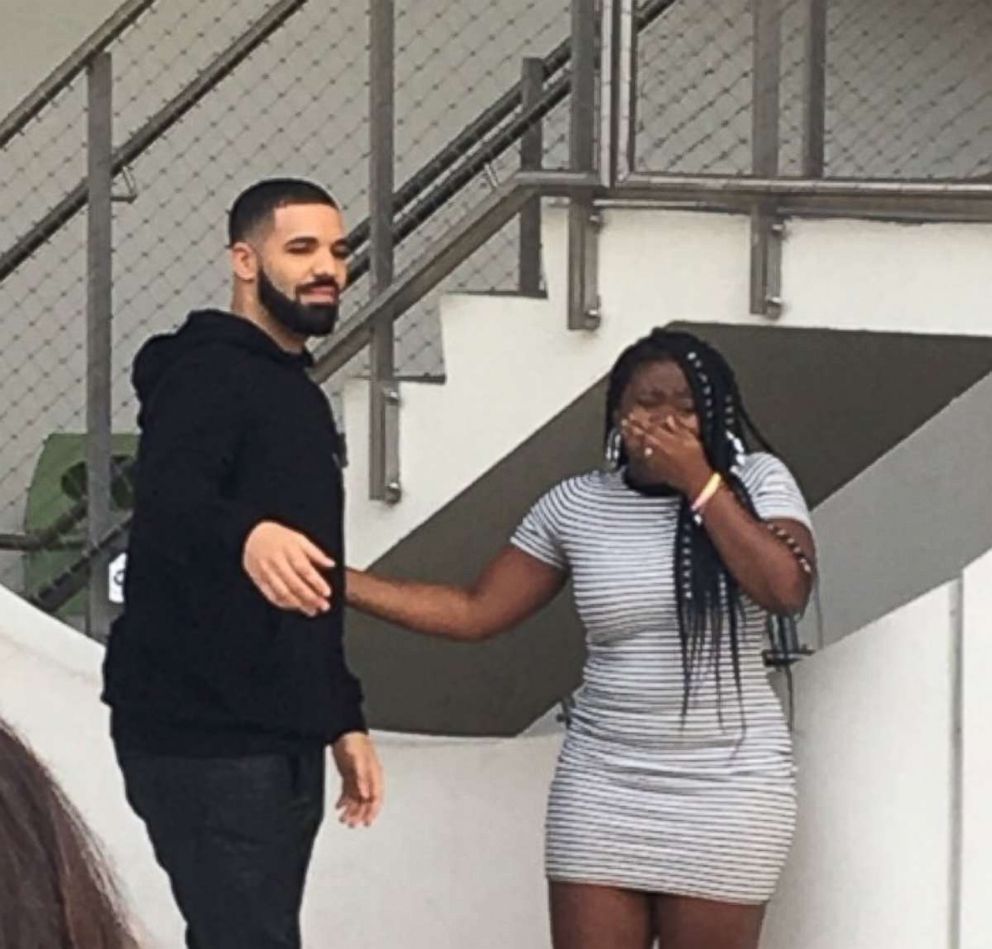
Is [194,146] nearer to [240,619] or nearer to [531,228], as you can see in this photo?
[531,228]

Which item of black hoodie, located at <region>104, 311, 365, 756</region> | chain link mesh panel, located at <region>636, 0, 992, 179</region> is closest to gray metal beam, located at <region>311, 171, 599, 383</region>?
black hoodie, located at <region>104, 311, 365, 756</region>

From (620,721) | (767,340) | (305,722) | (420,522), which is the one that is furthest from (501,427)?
(305,722)

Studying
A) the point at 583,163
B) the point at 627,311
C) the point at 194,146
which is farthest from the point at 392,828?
the point at 194,146

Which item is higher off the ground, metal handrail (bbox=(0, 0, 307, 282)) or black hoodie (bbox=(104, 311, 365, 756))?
metal handrail (bbox=(0, 0, 307, 282))

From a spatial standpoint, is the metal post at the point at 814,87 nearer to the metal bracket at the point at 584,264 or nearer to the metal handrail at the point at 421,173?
the metal handrail at the point at 421,173

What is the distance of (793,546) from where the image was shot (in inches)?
133

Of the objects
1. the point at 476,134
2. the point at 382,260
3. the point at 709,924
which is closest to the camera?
the point at 709,924

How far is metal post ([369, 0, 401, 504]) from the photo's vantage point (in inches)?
171

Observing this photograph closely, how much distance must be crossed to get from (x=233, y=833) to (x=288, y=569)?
0.47m

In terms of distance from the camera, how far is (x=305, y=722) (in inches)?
122

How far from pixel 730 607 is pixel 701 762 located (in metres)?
0.23

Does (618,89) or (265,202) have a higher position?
(618,89)

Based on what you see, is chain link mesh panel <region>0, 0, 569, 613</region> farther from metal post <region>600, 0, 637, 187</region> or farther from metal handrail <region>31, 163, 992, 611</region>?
metal post <region>600, 0, 637, 187</region>

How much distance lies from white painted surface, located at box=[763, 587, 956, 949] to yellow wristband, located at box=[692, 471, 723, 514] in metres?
0.47
